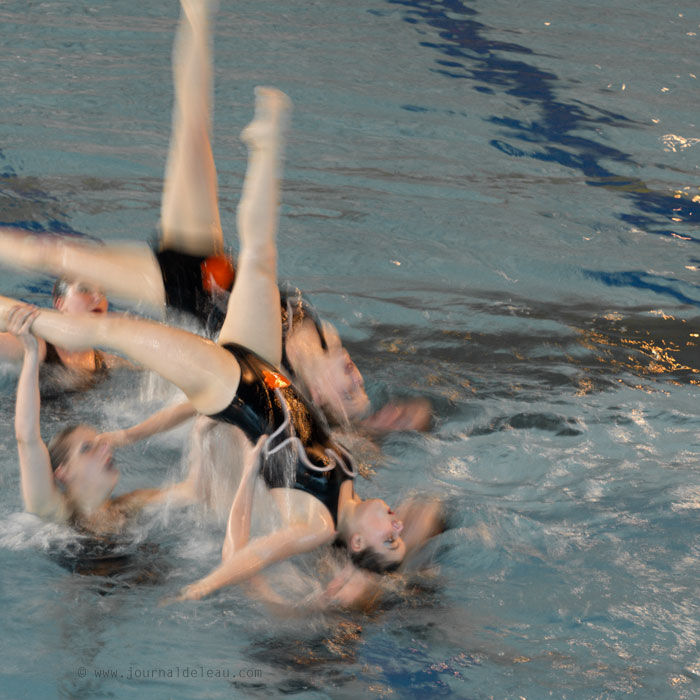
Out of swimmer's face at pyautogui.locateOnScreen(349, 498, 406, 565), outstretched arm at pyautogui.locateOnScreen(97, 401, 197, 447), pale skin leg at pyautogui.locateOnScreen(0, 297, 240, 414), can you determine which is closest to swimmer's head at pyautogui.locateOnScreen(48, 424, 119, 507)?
outstretched arm at pyautogui.locateOnScreen(97, 401, 197, 447)

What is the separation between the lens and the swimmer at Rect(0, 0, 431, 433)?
2.96 meters

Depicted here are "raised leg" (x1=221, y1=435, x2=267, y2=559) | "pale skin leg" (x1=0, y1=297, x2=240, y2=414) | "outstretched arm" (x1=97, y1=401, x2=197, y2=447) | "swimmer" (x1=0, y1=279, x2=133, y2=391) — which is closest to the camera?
"pale skin leg" (x1=0, y1=297, x2=240, y2=414)

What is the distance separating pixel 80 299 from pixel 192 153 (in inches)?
27.1

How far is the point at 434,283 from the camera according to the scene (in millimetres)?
4852

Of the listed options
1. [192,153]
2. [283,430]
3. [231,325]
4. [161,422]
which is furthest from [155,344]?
[192,153]

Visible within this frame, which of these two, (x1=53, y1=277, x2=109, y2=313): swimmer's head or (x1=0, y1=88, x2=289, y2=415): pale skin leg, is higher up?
(x1=0, y1=88, x2=289, y2=415): pale skin leg

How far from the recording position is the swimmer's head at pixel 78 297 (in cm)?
325

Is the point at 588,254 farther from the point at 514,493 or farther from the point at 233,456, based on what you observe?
the point at 233,456

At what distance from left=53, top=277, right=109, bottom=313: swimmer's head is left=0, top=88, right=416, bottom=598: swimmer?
23.4 inches

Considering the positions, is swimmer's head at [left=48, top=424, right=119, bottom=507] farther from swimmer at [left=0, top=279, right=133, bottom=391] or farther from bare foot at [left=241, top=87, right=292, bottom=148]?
bare foot at [left=241, top=87, right=292, bottom=148]

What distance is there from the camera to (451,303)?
4680 mm

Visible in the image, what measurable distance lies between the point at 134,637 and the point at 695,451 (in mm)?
2284

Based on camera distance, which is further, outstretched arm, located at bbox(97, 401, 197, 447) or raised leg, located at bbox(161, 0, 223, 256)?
outstretched arm, located at bbox(97, 401, 197, 447)

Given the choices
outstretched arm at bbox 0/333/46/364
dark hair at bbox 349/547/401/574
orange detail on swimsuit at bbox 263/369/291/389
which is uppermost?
orange detail on swimsuit at bbox 263/369/291/389
